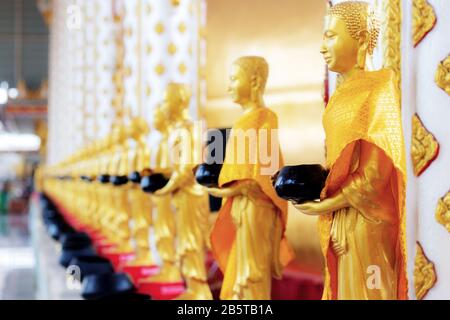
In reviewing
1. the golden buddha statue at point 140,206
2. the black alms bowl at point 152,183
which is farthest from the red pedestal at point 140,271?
the black alms bowl at point 152,183

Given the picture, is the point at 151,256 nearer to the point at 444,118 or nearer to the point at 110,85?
the point at 444,118

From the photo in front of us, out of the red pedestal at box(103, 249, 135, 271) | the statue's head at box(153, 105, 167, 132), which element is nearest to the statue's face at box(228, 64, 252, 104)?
the statue's head at box(153, 105, 167, 132)

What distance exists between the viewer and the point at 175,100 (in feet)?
6.73

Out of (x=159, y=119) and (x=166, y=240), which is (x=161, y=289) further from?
(x=159, y=119)

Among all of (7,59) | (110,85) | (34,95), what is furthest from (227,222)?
(34,95)

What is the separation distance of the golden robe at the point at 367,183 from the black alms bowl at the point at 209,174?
410 mm

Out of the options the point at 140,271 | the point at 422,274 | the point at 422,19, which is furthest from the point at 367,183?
the point at 140,271

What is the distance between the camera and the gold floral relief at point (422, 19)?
3.96 feet

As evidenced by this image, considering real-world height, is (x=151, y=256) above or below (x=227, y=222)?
below

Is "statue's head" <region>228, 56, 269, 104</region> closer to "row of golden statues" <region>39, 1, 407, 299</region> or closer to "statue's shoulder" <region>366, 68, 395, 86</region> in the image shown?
"row of golden statues" <region>39, 1, 407, 299</region>

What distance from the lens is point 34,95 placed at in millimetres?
16469

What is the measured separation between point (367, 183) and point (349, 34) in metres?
0.24

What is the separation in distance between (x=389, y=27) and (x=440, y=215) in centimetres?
38

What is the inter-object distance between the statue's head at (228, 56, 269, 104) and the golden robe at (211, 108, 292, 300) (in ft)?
0.15
